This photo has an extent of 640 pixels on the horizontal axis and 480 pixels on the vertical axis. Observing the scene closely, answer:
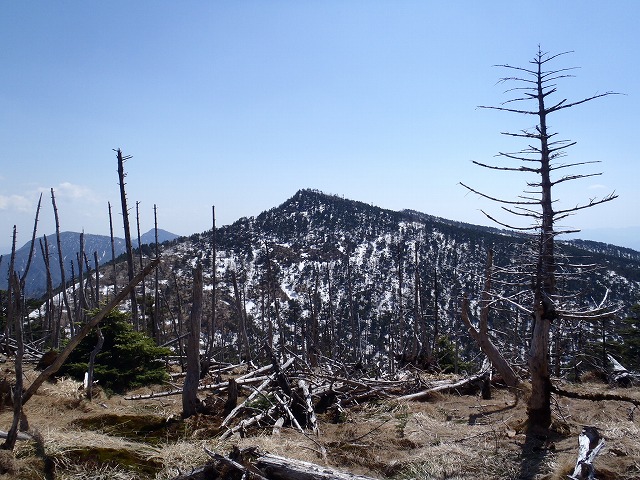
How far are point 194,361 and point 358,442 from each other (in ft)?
9.82

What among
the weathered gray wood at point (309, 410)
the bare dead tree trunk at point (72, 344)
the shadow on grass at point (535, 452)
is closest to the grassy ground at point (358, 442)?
the shadow on grass at point (535, 452)

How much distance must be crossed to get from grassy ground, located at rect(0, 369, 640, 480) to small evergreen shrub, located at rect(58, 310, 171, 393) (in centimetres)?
182

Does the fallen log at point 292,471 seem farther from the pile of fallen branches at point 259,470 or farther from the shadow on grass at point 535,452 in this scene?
the shadow on grass at point 535,452

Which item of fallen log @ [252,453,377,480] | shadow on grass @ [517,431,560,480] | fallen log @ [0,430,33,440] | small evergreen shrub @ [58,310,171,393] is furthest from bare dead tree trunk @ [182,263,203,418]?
shadow on grass @ [517,431,560,480]

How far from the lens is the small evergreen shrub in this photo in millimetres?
10258

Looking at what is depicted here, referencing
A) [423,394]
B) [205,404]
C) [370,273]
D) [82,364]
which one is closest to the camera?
[205,404]

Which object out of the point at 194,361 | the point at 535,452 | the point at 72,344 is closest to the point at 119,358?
→ the point at 194,361

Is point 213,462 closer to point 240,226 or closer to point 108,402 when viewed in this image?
point 108,402

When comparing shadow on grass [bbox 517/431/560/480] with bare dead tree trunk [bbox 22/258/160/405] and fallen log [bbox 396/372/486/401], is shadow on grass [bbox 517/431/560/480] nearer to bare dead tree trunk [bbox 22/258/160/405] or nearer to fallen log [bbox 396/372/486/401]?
fallen log [bbox 396/372/486/401]

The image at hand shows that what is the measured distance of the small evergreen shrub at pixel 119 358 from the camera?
33.7 ft

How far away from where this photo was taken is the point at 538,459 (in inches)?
216

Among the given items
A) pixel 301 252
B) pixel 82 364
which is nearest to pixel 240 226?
pixel 301 252

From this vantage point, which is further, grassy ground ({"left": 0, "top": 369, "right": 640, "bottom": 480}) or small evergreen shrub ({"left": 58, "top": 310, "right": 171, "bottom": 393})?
small evergreen shrub ({"left": 58, "top": 310, "right": 171, "bottom": 393})

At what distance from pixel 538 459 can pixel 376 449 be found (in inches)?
77.9
